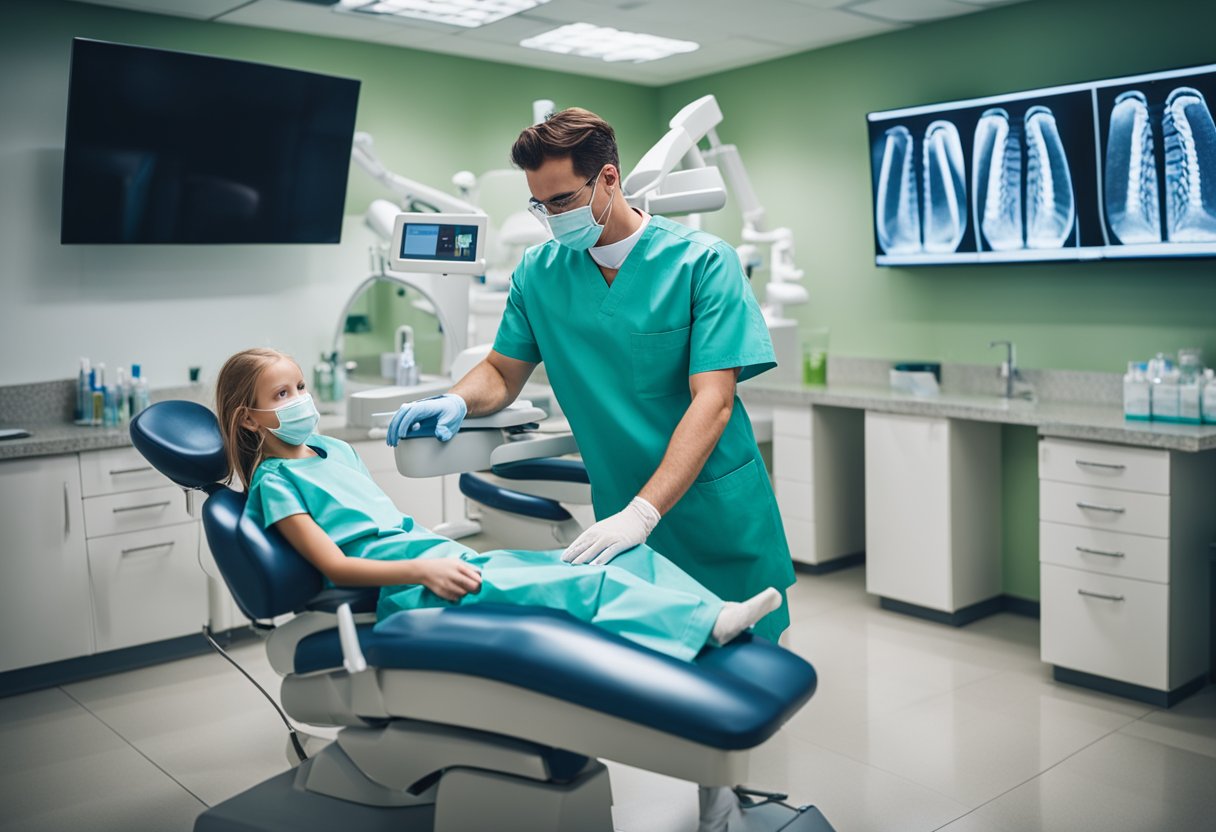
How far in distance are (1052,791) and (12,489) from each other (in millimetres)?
2943

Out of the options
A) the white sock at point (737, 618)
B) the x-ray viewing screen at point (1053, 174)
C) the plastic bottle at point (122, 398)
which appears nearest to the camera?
the white sock at point (737, 618)

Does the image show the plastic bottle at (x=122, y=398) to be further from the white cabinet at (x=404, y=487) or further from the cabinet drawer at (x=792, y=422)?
the cabinet drawer at (x=792, y=422)

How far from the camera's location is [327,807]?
1850mm

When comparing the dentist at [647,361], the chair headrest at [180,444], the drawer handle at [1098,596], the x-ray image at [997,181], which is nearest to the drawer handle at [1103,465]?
the drawer handle at [1098,596]

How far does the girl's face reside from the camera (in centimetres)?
195

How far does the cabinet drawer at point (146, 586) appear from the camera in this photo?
333cm

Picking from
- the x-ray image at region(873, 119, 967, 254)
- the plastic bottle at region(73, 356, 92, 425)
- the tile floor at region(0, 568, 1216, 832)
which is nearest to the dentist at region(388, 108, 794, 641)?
the tile floor at region(0, 568, 1216, 832)

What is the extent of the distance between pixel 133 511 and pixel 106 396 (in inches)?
17.4

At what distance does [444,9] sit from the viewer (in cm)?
377

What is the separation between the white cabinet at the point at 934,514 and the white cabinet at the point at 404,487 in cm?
158

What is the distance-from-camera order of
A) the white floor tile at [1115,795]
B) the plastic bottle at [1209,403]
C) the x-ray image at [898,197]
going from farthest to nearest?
the x-ray image at [898,197], the plastic bottle at [1209,403], the white floor tile at [1115,795]

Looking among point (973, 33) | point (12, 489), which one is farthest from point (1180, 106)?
point (12, 489)

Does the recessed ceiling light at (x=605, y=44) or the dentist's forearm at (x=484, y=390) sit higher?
the recessed ceiling light at (x=605, y=44)

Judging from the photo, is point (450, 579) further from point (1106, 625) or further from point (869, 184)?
point (869, 184)
